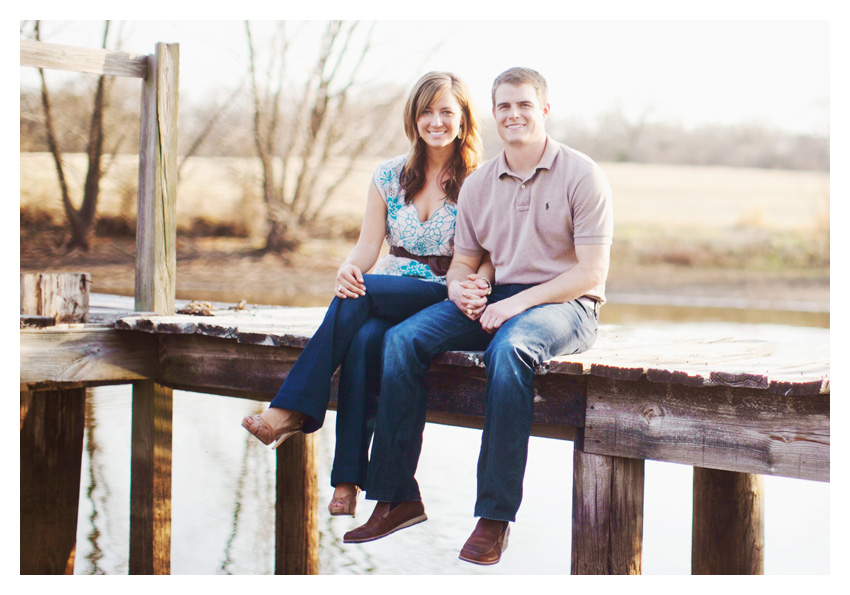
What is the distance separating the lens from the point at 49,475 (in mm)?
4875

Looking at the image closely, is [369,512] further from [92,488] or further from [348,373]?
[348,373]

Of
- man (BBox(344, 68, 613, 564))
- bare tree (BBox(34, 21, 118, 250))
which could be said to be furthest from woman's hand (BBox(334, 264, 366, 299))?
bare tree (BBox(34, 21, 118, 250))

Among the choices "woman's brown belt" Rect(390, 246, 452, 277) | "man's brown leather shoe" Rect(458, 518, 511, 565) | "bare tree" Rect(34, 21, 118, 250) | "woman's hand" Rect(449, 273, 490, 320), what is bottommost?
"man's brown leather shoe" Rect(458, 518, 511, 565)

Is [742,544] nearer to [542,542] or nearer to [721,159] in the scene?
[542,542]

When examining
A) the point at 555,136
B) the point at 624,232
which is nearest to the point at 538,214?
the point at 624,232

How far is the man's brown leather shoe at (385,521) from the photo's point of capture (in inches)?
120

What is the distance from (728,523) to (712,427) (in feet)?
4.84

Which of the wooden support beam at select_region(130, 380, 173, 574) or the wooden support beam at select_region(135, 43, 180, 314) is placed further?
the wooden support beam at select_region(130, 380, 173, 574)

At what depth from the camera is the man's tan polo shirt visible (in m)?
3.16

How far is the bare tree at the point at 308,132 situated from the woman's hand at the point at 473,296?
44.4ft

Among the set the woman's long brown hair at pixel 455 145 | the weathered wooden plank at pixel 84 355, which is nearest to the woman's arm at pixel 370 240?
the woman's long brown hair at pixel 455 145

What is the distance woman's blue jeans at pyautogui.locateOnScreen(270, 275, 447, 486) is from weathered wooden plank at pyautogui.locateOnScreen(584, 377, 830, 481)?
70 centimetres

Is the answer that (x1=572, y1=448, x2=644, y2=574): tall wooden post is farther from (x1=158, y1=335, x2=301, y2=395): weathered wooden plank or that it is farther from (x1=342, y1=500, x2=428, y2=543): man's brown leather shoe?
(x1=158, y1=335, x2=301, y2=395): weathered wooden plank
